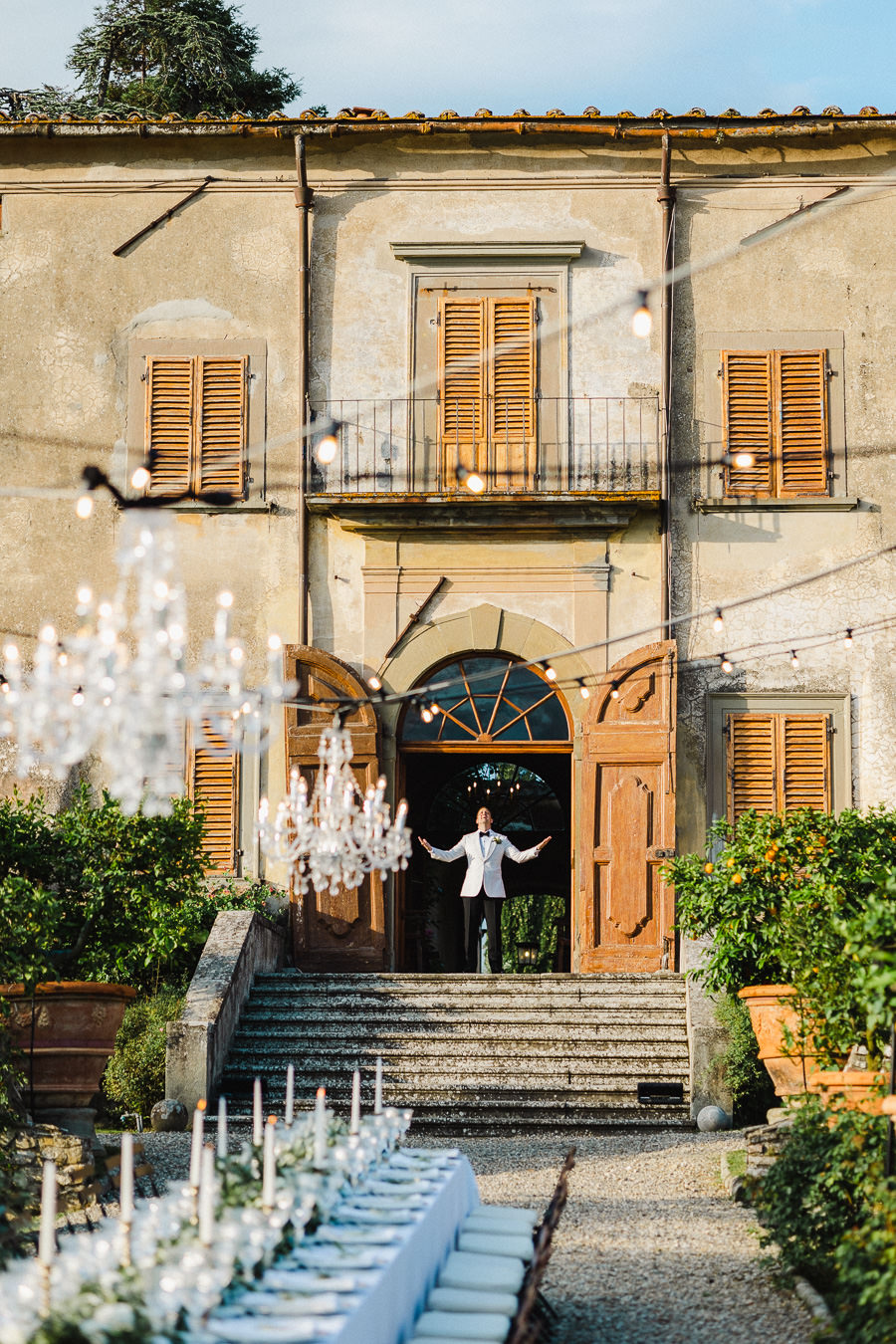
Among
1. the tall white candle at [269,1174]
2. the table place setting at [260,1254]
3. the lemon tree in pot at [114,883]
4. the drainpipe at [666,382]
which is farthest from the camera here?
the drainpipe at [666,382]

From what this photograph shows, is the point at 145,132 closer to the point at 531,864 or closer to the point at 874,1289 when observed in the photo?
the point at 531,864

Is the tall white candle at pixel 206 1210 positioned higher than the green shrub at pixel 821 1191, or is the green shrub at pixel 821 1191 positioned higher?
the tall white candle at pixel 206 1210

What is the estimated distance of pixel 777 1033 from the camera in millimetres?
9375

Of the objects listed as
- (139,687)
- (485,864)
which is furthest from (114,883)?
(139,687)

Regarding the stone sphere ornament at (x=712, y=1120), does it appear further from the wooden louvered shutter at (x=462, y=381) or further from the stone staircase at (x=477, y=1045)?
the wooden louvered shutter at (x=462, y=381)

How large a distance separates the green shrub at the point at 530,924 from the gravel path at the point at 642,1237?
1559cm

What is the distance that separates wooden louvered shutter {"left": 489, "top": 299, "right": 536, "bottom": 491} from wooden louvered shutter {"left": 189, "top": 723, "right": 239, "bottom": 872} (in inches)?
133

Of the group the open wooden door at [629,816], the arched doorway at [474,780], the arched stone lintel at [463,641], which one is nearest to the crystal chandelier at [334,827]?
the arched doorway at [474,780]

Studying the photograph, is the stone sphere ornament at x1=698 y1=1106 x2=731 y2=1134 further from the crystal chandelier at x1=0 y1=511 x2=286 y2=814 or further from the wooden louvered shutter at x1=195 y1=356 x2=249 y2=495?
the wooden louvered shutter at x1=195 y1=356 x2=249 y2=495

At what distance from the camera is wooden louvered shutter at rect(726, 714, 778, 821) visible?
1380 centimetres

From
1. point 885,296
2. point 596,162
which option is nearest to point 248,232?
point 596,162

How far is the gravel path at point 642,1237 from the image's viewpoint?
6.36m

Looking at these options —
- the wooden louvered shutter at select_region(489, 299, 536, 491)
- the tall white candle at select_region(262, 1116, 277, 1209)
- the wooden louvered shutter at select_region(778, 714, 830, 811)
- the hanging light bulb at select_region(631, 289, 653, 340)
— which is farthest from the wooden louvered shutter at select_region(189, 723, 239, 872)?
the tall white candle at select_region(262, 1116, 277, 1209)

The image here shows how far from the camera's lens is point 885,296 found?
47.1 feet
